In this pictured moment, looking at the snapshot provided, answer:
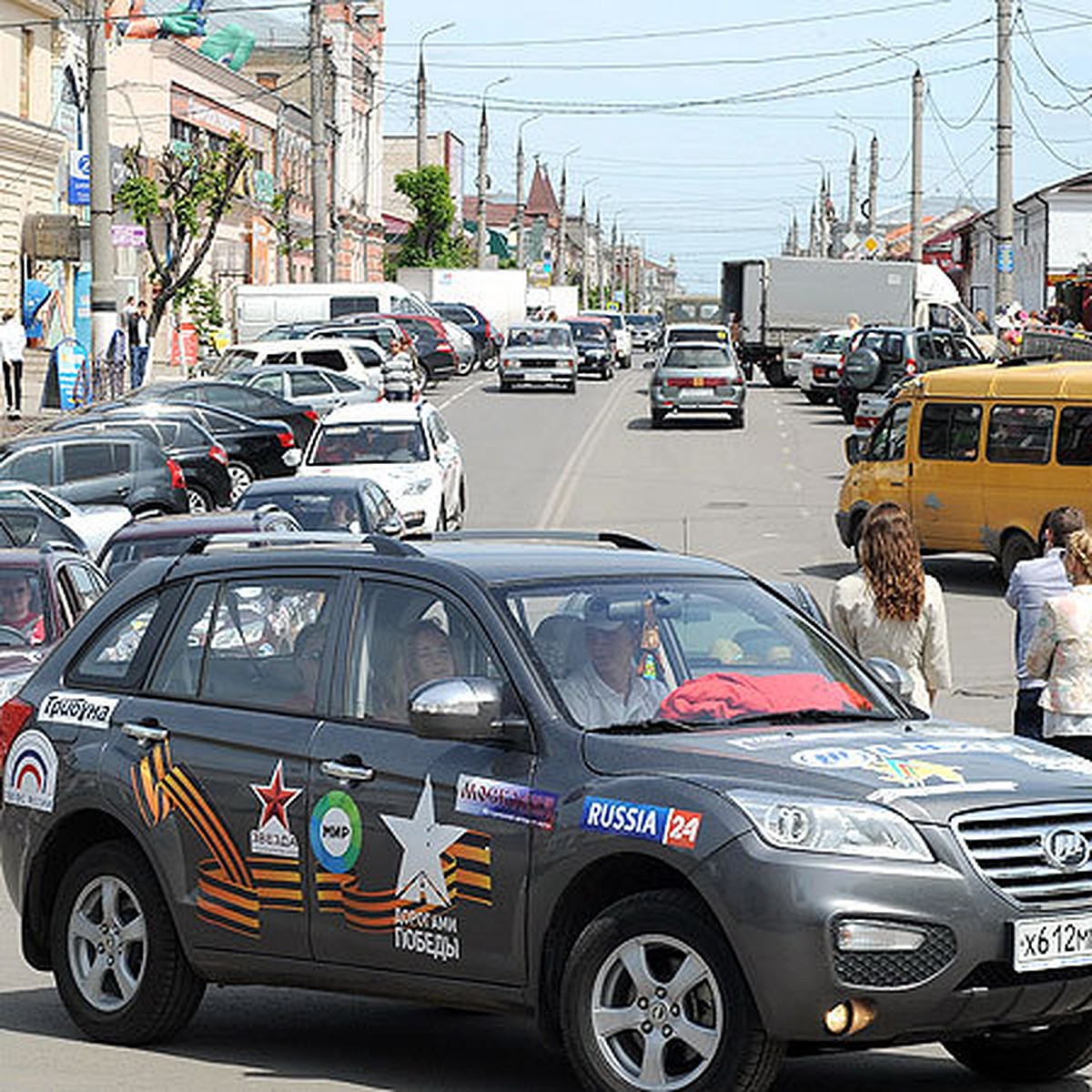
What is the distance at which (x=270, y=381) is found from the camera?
129 feet

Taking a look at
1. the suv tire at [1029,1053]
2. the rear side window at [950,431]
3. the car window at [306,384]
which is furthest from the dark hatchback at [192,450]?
the suv tire at [1029,1053]

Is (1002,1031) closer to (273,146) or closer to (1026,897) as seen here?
(1026,897)

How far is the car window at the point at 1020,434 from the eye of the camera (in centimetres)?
2438

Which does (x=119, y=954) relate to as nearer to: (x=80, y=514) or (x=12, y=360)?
(x=80, y=514)

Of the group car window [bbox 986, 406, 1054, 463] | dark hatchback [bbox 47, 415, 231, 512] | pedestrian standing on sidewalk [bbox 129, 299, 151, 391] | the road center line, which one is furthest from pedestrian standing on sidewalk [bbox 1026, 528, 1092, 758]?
pedestrian standing on sidewalk [bbox 129, 299, 151, 391]

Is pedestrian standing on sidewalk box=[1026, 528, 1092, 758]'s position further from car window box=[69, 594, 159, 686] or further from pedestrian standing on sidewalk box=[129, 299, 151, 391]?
pedestrian standing on sidewalk box=[129, 299, 151, 391]

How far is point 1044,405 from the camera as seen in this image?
24.4 metres

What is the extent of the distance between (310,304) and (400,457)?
3124 cm

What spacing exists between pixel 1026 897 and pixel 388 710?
2.07 metres

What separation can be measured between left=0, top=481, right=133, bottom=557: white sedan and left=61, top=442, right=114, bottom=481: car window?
1191 millimetres

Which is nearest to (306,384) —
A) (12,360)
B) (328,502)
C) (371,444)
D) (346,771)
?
(12,360)

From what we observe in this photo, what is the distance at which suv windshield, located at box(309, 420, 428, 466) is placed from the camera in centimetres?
2936

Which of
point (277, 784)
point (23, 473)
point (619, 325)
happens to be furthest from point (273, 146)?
point (277, 784)

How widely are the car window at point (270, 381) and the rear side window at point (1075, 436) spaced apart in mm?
17370
